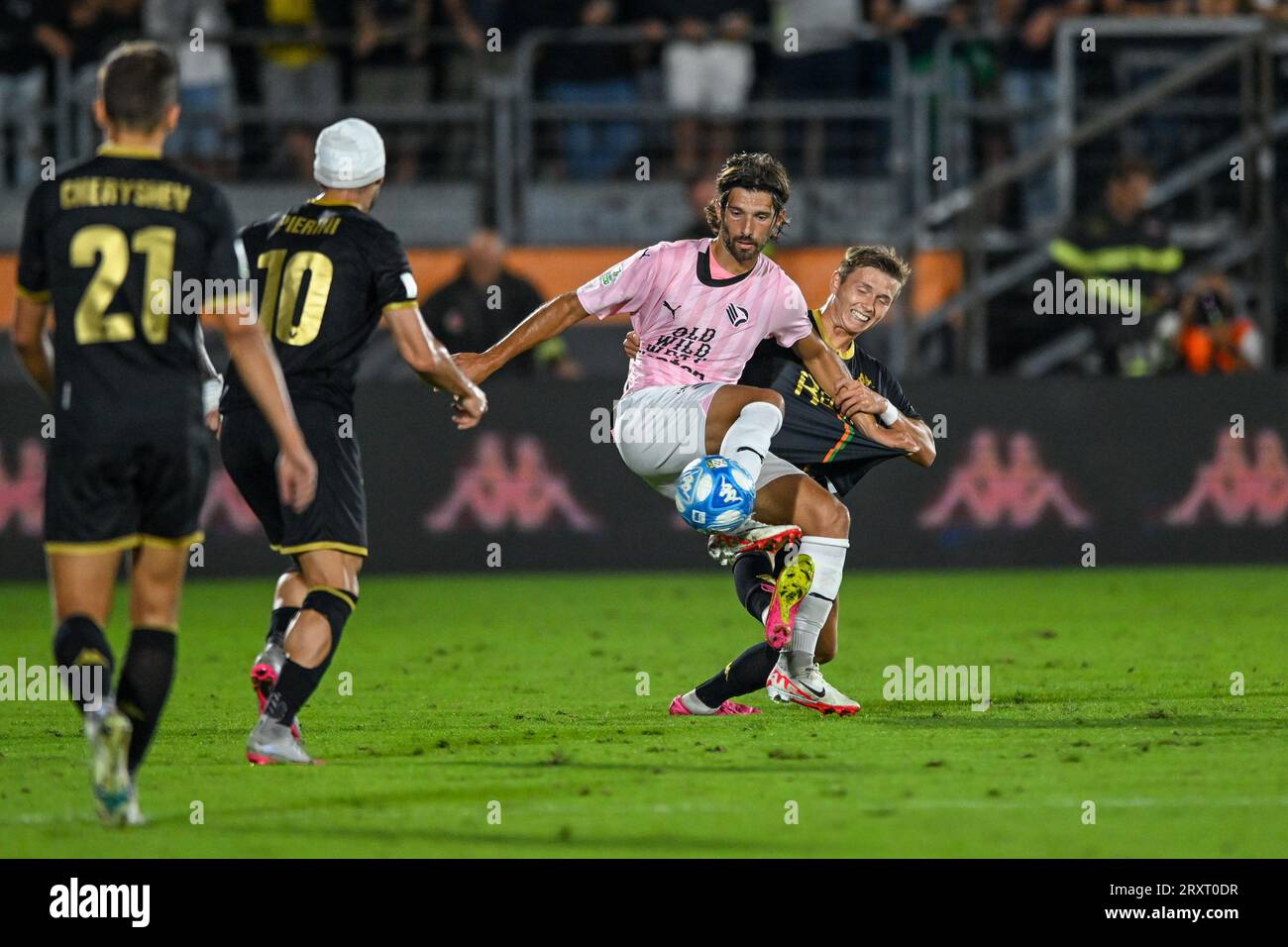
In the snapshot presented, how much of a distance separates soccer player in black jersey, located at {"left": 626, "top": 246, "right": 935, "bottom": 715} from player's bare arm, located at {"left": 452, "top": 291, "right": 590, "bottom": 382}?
1.66ft

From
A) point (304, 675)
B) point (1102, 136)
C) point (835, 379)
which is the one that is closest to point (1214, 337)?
point (1102, 136)

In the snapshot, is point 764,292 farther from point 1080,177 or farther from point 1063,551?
point 1080,177

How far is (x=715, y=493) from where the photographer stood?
776 centimetres

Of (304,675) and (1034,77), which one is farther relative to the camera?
(1034,77)

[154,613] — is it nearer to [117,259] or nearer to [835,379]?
[117,259]

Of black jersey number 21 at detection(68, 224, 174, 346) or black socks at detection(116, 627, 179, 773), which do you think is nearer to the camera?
black jersey number 21 at detection(68, 224, 174, 346)

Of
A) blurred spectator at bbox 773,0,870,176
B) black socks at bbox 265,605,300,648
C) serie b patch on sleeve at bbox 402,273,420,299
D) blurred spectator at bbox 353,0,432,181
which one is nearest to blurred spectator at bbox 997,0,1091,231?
blurred spectator at bbox 773,0,870,176

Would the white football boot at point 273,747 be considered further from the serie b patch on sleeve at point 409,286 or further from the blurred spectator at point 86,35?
the blurred spectator at point 86,35

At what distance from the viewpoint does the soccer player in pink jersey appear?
8125 mm

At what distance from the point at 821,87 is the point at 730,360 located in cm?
933

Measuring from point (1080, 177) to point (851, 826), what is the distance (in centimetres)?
1247

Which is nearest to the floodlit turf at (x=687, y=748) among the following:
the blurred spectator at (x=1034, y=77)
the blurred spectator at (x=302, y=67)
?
the blurred spectator at (x=1034, y=77)

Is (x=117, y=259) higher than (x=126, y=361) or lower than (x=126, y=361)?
higher

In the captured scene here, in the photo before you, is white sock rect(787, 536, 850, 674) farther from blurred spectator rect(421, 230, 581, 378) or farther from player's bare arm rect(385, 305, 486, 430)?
blurred spectator rect(421, 230, 581, 378)
